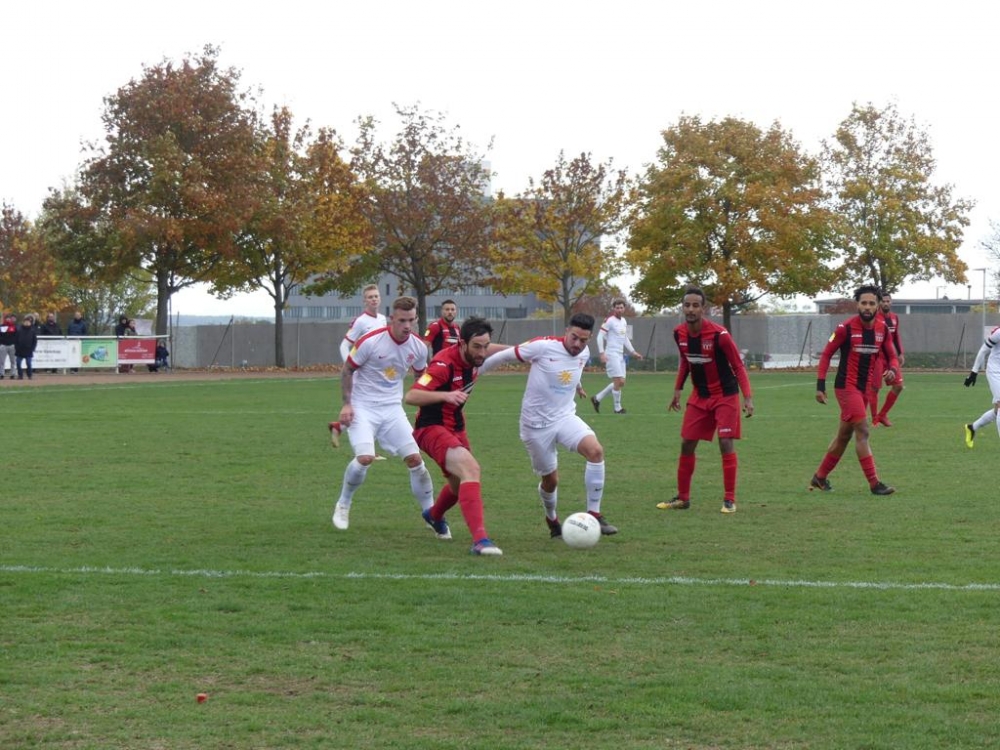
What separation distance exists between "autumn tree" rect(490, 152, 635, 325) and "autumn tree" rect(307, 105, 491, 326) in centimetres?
111

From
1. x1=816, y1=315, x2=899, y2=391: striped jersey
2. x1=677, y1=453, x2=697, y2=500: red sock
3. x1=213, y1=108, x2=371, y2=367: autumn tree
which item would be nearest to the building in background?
x1=213, y1=108, x2=371, y2=367: autumn tree

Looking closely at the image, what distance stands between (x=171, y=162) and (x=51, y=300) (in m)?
22.3

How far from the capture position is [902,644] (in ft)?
22.5

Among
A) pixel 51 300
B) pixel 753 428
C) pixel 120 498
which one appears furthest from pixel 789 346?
Result: pixel 120 498

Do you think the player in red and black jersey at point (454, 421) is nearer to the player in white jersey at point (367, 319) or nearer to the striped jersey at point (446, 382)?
Answer: the striped jersey at point (446, 382)

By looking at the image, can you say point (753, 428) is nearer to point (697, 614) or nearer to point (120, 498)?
point (120, 498)

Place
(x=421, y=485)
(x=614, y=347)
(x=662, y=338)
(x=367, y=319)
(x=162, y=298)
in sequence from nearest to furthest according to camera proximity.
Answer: (x=421, y=485) → (x=367, y=319) → (x=614, y=347) → (x=162, y=298) → (x=662, y=338)

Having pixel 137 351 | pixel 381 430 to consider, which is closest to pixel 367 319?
pixel 381 430

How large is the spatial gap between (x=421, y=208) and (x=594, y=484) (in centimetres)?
4514

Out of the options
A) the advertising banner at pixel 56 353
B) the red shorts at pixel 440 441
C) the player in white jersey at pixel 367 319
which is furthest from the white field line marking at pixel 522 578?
the advertising banner at pixel 56 353

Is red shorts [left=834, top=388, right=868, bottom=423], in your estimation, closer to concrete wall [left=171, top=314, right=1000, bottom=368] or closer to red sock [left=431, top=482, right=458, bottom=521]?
red sock [left=431, top=482, right=458, bottom=521]

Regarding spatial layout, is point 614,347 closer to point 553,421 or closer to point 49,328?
point 553,421

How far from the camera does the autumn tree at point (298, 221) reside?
168ft

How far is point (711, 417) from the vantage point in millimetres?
12406
